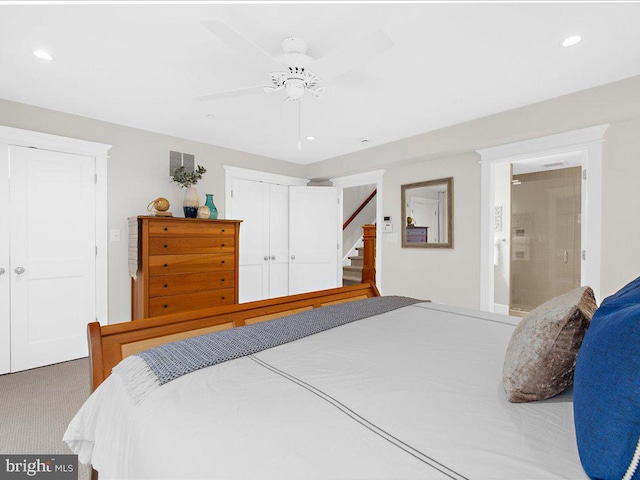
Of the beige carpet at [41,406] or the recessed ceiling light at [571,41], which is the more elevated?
the recessed ceiling light at [571,41]

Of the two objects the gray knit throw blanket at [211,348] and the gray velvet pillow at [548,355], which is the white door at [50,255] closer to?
the gray knit throw blanket at [211,348]

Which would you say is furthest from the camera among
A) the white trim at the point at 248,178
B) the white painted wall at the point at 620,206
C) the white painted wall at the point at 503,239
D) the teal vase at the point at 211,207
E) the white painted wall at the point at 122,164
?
the white painted wall at the point at 503,239

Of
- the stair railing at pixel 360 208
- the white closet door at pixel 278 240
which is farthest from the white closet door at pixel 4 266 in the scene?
the stair railing at pixel 360 208

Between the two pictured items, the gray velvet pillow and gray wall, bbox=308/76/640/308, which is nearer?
the gray velvet pillow

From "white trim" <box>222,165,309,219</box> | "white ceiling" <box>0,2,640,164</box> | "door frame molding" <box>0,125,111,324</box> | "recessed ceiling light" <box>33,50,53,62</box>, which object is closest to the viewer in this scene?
"white ceiling" <box>0,2,640,164</box>

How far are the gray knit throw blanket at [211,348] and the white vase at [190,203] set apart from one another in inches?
96.1

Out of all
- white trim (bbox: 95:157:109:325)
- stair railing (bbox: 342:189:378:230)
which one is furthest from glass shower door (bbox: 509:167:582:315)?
white trim (bbox: 95:157:109:325)

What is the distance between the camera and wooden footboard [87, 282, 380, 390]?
4.37 feet

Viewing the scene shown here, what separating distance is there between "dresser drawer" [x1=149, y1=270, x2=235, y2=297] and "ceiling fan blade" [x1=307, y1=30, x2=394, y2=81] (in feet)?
8.04

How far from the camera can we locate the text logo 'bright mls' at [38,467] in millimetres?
1617

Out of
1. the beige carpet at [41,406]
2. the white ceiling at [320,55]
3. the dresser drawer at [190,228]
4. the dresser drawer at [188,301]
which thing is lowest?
the beige carpet at [41,406]

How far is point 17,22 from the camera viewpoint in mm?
1816

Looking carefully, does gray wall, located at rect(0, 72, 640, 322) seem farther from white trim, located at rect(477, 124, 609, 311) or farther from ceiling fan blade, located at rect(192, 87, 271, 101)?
ceiling fan blade, located at rect(192, 87, 271, 101)

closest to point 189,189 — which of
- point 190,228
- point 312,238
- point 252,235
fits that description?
point 190,228
